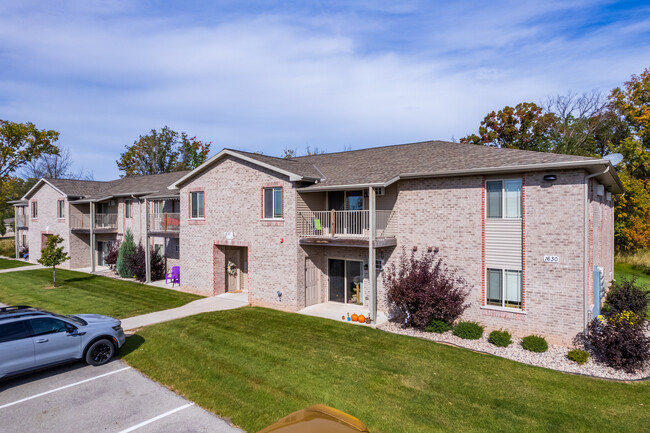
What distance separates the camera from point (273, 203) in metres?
17.4

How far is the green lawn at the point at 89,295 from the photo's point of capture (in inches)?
680

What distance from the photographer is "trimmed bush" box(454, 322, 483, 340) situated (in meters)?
12.7

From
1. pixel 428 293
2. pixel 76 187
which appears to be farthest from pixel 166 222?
pixel 428 293

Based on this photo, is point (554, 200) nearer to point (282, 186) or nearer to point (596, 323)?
point (596, 323)

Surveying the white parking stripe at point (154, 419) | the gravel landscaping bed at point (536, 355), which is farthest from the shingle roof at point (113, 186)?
the gravel landscaping bed at point (536, 355)

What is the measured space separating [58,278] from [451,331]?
25028mm

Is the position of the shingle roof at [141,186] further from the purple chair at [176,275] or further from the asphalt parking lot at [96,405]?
the asphalt parking lot at [96,405]

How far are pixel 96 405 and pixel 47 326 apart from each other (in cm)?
284

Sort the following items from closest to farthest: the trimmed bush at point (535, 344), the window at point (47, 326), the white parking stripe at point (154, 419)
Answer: the white parking stripe at point (154, 419), the window at point (47, 326), the trimmed bush at point (535, 344)

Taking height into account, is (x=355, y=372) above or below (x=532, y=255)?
below

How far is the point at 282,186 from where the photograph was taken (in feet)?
55.7

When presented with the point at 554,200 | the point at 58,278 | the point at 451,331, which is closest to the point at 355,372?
the point at 451,331

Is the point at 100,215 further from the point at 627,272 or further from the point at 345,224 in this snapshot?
the point at 627,272

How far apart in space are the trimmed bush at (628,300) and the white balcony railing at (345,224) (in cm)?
828
